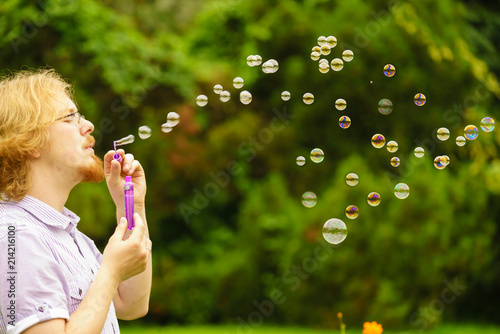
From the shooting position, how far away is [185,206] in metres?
7.72

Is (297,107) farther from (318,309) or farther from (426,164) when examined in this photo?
(318,309)

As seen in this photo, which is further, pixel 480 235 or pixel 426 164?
pixel 480 235

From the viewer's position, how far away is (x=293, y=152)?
25.2 ft

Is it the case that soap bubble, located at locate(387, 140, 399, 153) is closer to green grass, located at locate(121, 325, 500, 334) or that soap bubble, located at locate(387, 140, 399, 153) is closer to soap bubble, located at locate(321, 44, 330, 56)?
soap bubble, located at locate(321, 44, 330, 56)

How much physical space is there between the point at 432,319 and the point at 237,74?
3.59 meters

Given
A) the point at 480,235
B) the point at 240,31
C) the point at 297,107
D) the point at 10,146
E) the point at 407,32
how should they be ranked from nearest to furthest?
the point at 10,146, the point at 480,235, the point at 407,32, the point at 297,107, the point at 240,31

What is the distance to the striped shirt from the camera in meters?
1.36

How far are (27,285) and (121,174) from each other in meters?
0.54

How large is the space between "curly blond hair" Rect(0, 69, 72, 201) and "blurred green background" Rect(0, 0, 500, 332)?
4.71 metres

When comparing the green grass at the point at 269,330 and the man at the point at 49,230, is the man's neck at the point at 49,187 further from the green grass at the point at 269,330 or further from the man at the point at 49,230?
the green grass at the point at 269,330

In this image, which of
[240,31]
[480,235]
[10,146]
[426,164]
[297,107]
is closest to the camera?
[10,146]

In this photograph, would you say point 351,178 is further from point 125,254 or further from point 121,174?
point 125,254

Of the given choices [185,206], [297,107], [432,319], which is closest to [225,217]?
[185,206]

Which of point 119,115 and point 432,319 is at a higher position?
point 119,115
